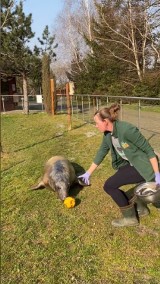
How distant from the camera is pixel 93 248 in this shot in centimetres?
427

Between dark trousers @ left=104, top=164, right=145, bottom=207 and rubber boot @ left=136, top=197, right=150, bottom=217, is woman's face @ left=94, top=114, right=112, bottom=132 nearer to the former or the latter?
dark trousers @ left=104, top=164, right=145, bottom=207

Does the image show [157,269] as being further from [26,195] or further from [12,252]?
[26,195]

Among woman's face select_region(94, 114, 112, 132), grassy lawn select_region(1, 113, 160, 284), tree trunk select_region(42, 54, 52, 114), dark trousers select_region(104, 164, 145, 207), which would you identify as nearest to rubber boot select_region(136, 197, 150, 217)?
grassy lawn select_region(1, 113, 160, 284)

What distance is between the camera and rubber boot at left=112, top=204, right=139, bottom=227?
4527mm

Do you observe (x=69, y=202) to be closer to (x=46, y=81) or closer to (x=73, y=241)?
(x=73, y=241)

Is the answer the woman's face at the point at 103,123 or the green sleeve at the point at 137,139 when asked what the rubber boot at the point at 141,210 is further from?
the woman's face at the point at 103,123

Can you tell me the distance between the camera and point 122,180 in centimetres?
430

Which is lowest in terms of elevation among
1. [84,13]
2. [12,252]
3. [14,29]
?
[12,252]

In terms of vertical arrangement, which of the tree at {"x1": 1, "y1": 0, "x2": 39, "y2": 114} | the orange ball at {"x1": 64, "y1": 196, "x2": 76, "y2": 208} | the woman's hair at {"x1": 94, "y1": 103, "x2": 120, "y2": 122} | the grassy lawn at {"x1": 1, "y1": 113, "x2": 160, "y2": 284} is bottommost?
the grassy lawn at {"x1": 1, "y1": 113, "x2": 160, "y2": 284}

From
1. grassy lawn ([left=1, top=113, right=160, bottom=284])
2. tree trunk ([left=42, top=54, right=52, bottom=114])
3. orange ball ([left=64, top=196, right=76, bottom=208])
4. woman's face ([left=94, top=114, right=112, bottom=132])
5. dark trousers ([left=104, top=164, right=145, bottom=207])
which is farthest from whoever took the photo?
tree trunk ([left=42, top=54, right=52, bottom=114])

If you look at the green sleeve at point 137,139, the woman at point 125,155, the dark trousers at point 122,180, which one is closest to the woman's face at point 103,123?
the woman at point 125,155

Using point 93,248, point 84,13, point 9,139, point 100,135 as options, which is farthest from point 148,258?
point 84,13

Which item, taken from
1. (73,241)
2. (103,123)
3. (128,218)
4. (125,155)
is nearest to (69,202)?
(73,241)

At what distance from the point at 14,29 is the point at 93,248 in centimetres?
2025
